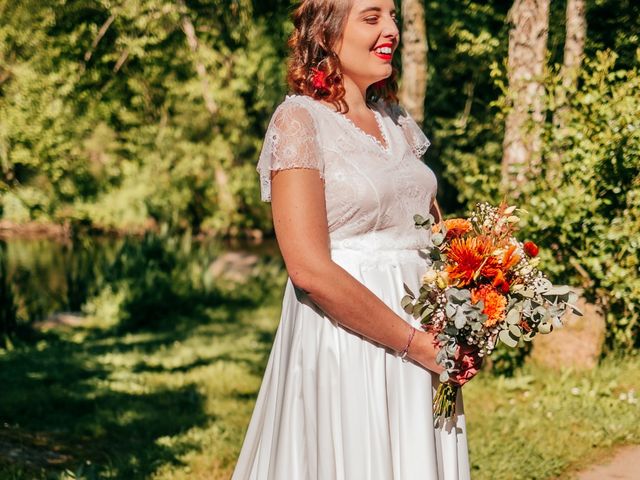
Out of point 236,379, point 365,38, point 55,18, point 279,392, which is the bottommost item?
point 236,379

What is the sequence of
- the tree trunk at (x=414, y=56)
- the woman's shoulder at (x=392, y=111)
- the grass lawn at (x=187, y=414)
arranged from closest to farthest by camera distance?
the woman's shoulder at (x=392, y=111) → the grass lawn at (x=187, y=414) → the tree trunk at (x=414, y=56)

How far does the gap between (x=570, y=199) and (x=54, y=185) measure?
16.7 m

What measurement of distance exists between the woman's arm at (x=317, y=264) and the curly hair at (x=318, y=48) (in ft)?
1.13

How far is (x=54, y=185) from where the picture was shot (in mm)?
20469

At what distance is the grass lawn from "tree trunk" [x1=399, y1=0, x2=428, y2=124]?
2.49 meters

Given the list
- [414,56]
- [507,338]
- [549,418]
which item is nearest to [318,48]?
[507,338]

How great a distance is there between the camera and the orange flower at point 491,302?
2346 millimetres

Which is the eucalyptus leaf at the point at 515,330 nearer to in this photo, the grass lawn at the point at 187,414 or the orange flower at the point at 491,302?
the orange flower at the point at 491,302

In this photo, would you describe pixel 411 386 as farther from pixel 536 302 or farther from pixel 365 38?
pixel 365 38

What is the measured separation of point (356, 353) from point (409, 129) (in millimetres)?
856

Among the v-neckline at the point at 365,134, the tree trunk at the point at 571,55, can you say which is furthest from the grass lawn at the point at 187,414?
the v-neckline at the point at 365,134

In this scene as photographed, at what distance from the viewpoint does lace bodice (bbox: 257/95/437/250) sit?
2408 mm

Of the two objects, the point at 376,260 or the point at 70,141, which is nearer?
the point at 376,260

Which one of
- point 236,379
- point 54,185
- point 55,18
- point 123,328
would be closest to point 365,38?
point 236,379
